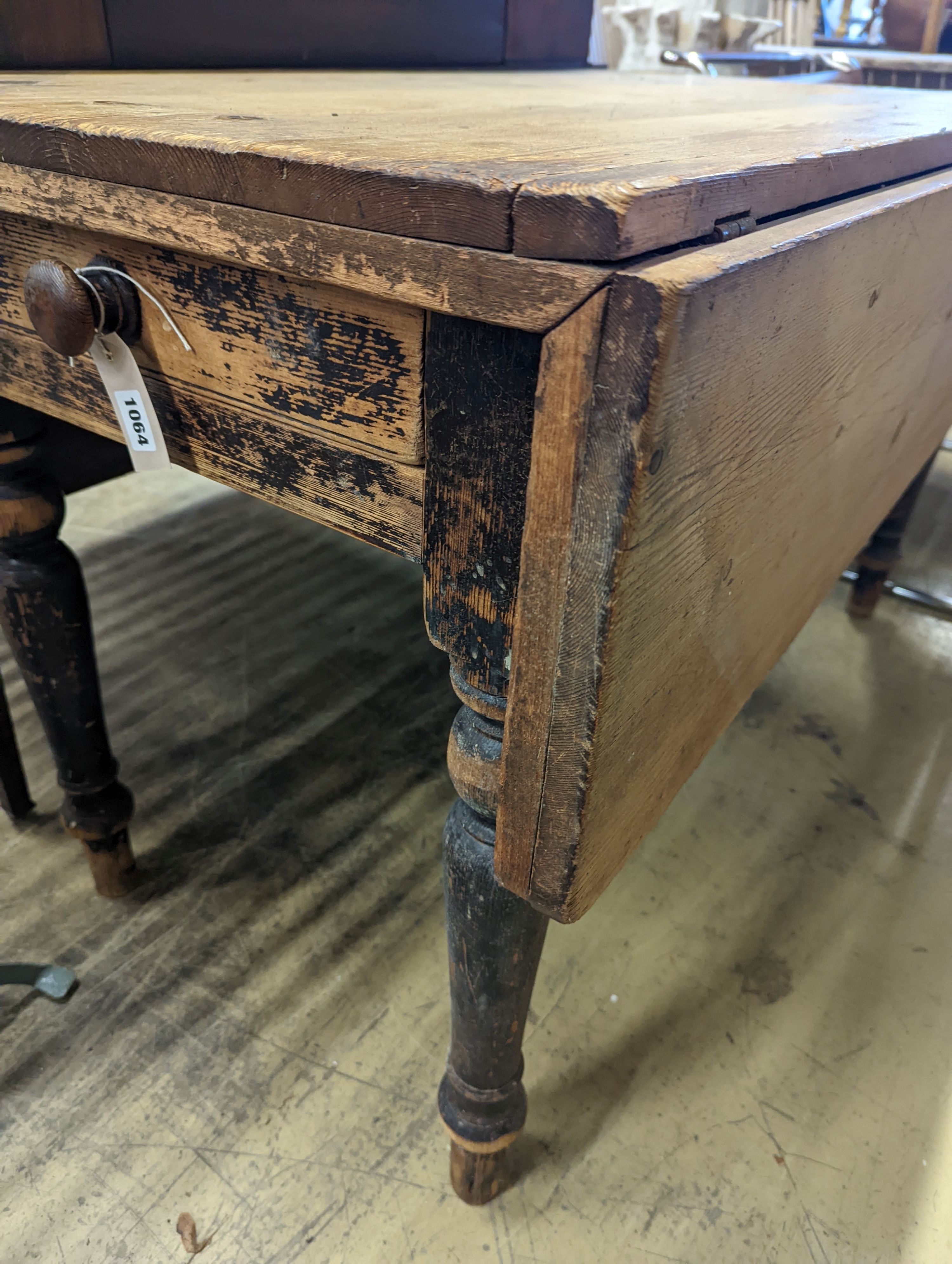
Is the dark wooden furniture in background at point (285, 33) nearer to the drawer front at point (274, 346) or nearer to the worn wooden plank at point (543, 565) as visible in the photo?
the drawer front at point (274, 346)

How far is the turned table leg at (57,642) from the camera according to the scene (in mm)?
887

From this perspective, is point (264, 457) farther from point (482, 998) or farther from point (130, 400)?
point (482, 998)

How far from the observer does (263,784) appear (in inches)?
52.6

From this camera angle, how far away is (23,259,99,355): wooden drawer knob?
0.51 m

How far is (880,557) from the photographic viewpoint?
5.88ft

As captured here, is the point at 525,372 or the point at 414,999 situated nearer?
the point at 525,372

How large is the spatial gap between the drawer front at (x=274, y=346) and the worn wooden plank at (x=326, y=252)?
0.02 metres

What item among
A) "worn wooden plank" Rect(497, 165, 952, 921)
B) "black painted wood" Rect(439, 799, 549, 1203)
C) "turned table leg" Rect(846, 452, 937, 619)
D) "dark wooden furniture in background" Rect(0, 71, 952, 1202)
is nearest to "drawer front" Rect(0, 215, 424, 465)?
"dark wooden furniture in background" Rect(0, 71, 952, 1202)

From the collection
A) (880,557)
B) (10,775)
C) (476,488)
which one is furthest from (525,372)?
(880,557)

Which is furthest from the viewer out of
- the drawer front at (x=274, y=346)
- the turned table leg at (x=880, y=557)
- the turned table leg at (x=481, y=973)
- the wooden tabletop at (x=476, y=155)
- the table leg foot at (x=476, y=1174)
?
the turned table leg at (x=880, y=557)

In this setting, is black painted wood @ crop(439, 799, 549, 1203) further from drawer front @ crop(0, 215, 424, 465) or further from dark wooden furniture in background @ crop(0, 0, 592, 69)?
dark wooden furniture in background @ crop(0, 0, 592, 69)

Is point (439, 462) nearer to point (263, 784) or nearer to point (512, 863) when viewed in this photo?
point (512, 863)

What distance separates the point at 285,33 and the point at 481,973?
1414 millimetres

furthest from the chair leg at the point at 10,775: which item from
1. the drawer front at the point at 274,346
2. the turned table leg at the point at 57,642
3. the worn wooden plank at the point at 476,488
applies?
the worn wooden plank at the point at 476,488
